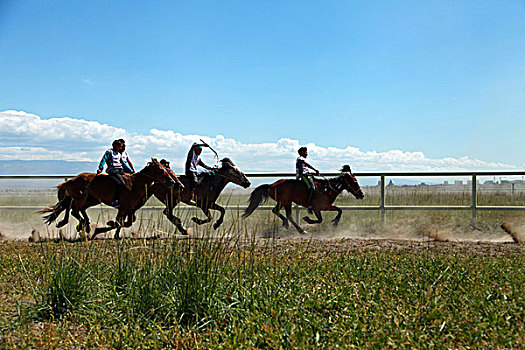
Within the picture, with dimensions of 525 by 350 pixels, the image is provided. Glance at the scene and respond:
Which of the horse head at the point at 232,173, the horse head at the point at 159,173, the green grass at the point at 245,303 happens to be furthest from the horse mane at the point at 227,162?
the green grass at the point at 245,303

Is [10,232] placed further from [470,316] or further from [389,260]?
[470,316]

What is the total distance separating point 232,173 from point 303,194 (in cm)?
201

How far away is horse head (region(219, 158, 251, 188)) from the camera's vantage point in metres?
13.7

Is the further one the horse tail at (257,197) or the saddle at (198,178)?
the horse tail at (257,197)

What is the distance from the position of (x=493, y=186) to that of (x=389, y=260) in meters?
7.07

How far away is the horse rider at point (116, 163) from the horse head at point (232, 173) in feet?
8.24

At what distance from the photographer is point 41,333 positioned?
16.7 ft

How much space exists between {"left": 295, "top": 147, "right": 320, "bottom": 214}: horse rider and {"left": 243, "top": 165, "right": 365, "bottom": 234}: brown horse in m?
0.11

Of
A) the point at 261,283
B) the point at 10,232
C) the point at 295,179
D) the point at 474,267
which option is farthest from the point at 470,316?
the point at 10,232

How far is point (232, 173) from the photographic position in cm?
1370

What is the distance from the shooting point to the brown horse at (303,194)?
46.2 feet

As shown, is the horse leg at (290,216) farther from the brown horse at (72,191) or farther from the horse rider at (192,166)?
the brown horse at (72,191)

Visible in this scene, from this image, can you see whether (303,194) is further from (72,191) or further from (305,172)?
(72,191)

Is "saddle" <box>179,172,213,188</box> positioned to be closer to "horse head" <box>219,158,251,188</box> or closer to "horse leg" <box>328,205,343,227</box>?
"horse head" <box>219,158,251,188</box>
